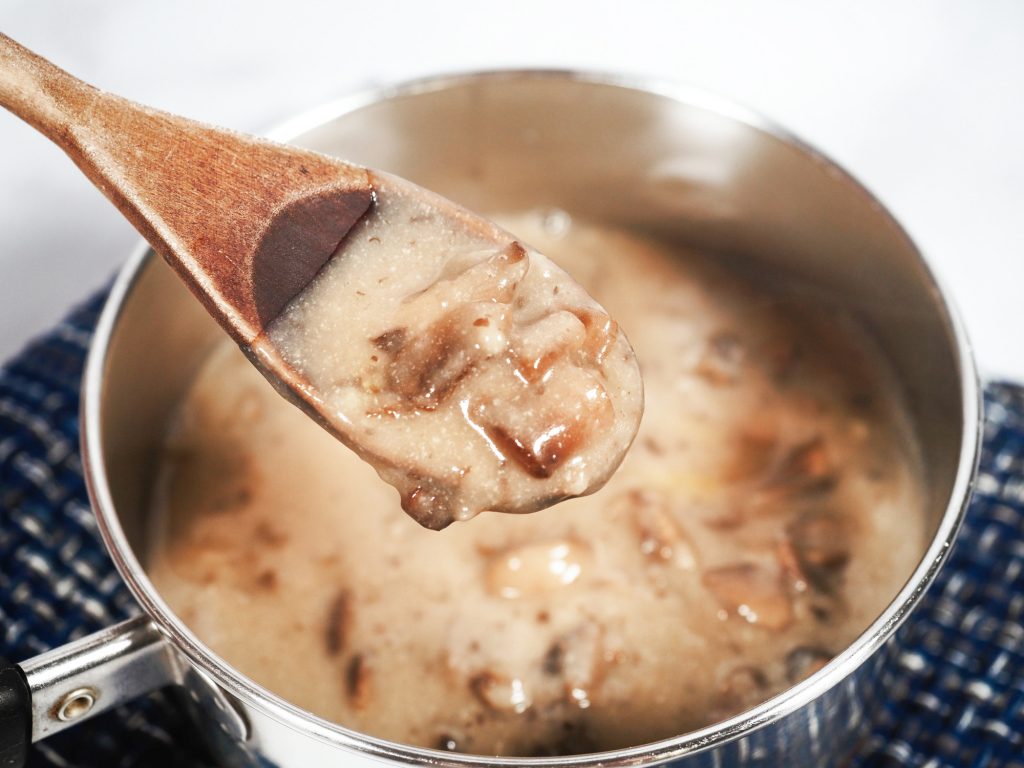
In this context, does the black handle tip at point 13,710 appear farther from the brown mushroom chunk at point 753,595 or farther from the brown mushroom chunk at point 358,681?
the brown mushroom chunk at point 753,595

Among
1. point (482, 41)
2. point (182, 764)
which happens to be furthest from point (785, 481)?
point (482, 41)

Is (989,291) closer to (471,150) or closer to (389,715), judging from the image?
(471,150)

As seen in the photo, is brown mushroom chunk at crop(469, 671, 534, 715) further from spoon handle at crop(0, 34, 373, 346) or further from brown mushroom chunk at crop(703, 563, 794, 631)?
spoon handle at crop(0, 34, 373, 346)

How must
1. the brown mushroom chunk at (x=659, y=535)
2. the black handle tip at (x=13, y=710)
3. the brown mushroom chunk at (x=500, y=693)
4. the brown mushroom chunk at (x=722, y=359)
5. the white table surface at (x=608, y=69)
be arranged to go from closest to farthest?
the black handle tip at (x=13, y=710), the brown mushroom chunk at (x=500, y=693), the brown mushroom chunk at (x=659, y=535), the brown mushroom chunk at (x=722, y=359), the white table surface at (x=608, y=69)

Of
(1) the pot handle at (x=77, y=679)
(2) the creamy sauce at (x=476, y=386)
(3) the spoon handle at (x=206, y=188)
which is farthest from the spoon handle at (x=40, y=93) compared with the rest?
(1) the pot handle at (x=77, y=679)

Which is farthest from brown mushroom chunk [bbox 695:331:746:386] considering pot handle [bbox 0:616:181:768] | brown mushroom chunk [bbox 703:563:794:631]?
pot handle [bbox 0:616:181:768]

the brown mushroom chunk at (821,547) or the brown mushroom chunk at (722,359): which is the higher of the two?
the brown mushroom chunk at (722,359)
